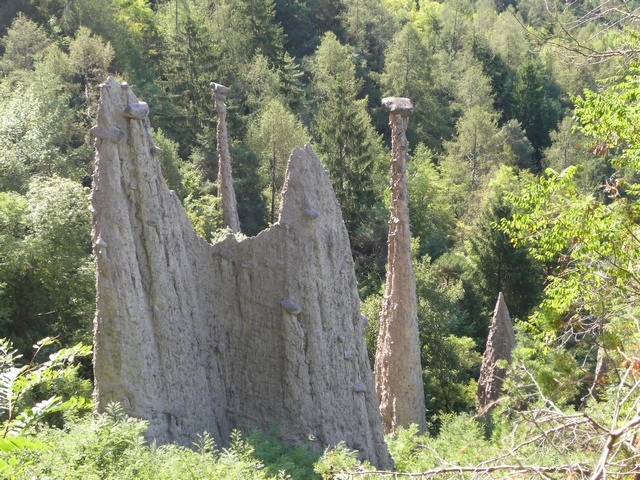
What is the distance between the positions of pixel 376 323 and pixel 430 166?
808 inches

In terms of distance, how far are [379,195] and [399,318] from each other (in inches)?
864

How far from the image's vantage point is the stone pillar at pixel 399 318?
17703 millimetres

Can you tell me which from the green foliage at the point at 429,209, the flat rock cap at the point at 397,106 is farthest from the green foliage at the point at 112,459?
the green foliage at the point at 429,209

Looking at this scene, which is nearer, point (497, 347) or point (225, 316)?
point (225, 316)

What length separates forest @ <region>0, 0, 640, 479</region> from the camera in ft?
26.3

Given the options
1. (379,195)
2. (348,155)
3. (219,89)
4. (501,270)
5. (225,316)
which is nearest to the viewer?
(225,316)

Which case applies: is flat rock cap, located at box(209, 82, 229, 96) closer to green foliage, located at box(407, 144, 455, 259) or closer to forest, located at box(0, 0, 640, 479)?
forest, located at box(0, 0, 640, 479)

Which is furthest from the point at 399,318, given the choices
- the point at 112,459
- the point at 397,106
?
the point at 112,459

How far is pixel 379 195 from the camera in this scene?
3959cm

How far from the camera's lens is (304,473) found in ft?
36.5

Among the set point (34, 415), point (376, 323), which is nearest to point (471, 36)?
point (376, 323)

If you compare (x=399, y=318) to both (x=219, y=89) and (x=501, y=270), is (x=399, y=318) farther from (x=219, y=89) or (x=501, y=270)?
(x=501, y=270)

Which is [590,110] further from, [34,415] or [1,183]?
[1,183]

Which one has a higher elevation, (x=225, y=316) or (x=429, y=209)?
(x=429, y=209)
